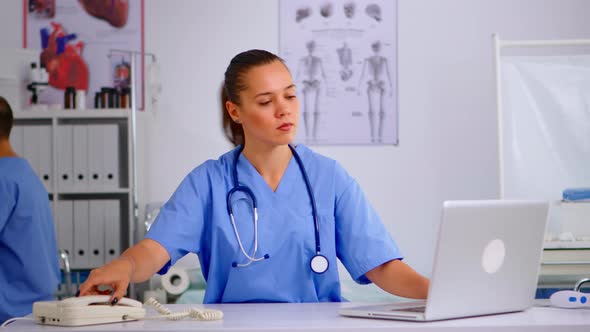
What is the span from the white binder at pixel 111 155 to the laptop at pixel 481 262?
7.73ft

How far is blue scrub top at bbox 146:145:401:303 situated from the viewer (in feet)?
6.11

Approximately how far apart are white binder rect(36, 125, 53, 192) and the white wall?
16.9 inches

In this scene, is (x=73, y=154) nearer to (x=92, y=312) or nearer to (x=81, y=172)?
(x=81, y=172)

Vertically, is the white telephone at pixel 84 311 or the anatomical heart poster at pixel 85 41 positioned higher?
the anatomical heart poster at pixel 85 41

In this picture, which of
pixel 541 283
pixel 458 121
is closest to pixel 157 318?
pixel 541 283

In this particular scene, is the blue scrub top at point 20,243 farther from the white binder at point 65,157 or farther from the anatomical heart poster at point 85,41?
the anatomical heart poster at point 85,41

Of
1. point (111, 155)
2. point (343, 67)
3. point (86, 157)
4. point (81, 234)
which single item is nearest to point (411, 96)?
point (343, 67)

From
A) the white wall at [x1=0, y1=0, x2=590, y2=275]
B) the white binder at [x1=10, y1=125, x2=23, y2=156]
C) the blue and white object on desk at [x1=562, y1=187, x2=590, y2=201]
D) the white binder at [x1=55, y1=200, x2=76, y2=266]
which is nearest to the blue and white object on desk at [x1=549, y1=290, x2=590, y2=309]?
the blue and white object on desk at [x1=562, y1=187, x2=590, y2=201]

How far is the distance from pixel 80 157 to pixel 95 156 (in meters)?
0.07

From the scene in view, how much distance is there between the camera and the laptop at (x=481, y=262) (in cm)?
136

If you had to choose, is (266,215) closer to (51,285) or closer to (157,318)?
(157,318)

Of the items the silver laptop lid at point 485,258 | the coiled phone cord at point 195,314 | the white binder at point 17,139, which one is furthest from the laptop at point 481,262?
the white binder at point 17,139

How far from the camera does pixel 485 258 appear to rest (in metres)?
1.43

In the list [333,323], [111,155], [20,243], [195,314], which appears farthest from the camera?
[111,155]
